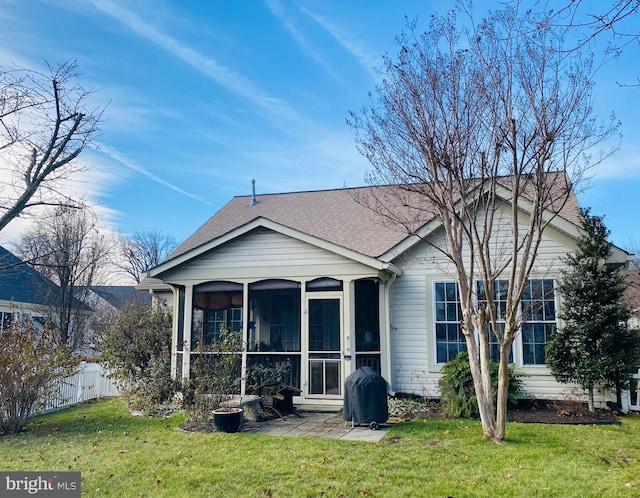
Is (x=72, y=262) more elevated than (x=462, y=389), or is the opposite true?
(x=72, y=262)

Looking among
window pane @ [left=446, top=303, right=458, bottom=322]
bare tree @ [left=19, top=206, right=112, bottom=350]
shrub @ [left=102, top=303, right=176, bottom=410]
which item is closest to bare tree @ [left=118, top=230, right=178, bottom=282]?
bare tree @ [left=19, top=206, right=112, bottom=350]

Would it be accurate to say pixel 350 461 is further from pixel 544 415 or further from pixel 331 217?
pixel 331 217

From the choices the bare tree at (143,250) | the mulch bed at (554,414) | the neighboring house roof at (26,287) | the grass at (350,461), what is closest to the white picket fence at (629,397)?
the mulch bed at (554,414)

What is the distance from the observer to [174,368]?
11992 millimetres

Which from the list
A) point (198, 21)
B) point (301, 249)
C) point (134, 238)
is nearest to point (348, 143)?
point (301, 249)

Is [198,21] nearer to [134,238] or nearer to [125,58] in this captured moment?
[125,58]

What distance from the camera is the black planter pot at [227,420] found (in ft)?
26.7

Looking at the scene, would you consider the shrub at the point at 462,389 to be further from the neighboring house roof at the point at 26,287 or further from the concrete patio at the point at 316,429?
the neighboring house roof at the point at 26,287

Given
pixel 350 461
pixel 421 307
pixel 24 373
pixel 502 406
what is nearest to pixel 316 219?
pixel 421 307

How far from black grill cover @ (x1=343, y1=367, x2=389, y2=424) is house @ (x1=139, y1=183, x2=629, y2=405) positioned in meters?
2.01

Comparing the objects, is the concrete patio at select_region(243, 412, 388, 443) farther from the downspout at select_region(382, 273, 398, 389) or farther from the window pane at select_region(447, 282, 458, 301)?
the window pane at select_region(447, 282, 458, 301)

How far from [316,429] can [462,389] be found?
284cm

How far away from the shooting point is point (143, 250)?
46250 mm

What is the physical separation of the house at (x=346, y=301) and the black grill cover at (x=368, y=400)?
6.58ft
